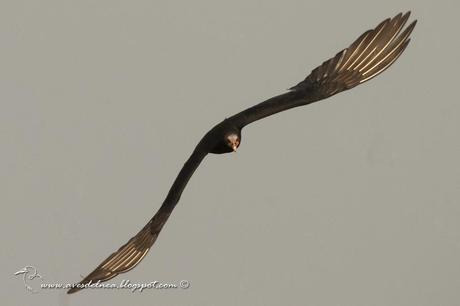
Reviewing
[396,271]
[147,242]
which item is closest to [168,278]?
[396,271]

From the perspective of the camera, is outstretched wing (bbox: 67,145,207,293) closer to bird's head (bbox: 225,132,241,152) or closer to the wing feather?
bird's head (bbox: 225,132,241,152)

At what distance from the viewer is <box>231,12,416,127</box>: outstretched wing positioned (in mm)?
16125

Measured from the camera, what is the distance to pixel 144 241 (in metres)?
16.9

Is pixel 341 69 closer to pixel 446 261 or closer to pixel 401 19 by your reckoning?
pixel 401 19

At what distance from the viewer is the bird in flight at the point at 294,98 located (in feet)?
53.0

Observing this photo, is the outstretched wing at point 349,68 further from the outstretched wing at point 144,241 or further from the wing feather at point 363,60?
the outstretched wing at point 144,241

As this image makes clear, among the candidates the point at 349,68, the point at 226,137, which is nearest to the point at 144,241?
the point at 226,137

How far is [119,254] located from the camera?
16.6 m

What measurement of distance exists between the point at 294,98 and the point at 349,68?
44.3 inches

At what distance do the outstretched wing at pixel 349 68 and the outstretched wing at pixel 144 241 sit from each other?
3.80 feet

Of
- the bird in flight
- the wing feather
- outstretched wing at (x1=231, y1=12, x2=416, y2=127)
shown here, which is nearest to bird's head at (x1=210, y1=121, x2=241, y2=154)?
the bird in flight

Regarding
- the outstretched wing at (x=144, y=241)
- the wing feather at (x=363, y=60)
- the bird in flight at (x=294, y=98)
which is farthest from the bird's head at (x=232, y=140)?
the wing feather at (x=363, y=60)

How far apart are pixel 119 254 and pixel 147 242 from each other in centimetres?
52

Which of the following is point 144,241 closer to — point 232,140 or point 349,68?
point 232,140
